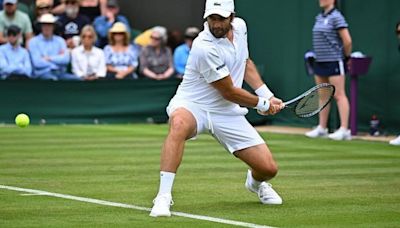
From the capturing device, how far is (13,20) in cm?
2119

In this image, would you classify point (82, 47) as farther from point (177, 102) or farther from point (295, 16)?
point (177, 102)

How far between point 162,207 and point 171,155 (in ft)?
1.52

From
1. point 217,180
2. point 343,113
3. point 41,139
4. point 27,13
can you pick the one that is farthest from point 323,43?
point 27,13

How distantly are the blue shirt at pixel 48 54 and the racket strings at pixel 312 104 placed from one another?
457 inches

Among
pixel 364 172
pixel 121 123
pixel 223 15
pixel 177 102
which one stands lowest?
pixel 121 123

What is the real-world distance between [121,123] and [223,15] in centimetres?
1187

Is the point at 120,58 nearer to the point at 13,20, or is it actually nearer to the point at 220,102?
the point at 13,20

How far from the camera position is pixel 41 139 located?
642 inches

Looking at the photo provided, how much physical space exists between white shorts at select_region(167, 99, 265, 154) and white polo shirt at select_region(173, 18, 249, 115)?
0.15 ft

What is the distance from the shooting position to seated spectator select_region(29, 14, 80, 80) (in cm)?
2042

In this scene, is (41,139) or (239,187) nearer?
(239,187)

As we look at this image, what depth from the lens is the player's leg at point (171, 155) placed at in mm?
8555

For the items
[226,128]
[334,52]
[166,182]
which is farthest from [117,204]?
[334,52]

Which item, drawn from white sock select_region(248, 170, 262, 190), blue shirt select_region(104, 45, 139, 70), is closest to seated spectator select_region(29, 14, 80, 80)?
blue shirt select_region(104, 45, 139, 70)
